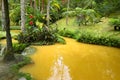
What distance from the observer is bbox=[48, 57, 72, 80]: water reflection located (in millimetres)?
7953

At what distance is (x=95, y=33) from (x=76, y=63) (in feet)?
30.3

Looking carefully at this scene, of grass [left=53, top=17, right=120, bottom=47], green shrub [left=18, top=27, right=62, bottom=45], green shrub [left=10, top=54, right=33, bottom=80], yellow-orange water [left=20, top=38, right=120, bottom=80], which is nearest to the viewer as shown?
green shrub [left=10, top=54, right=33, bottom=80]

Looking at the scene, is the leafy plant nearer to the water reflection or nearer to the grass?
the water reflection

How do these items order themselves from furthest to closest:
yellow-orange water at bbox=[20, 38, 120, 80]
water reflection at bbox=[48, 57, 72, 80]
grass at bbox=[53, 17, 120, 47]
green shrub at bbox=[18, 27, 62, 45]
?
grass at bbox=[53, 17, 120, 47]
green shrub at bbox=[18, 27, 62, 45]
yellow-orange water at bbox=[20, 38, 120, 80]
water reflection at bbox=[48, 57, 72, 80]

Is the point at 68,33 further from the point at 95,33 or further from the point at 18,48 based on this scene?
the point at 18,48

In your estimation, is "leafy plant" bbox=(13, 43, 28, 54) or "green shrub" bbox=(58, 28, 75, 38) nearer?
"leafy plant" bbox=(13, 43, 28, 54)

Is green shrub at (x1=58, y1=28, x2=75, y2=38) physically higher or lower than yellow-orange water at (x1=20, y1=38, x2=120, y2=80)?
higher

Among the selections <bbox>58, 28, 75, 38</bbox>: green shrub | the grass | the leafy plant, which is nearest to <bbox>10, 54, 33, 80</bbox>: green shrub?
the leafy plant

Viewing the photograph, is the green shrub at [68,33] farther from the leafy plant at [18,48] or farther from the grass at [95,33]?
the leafy plant at [18,48]

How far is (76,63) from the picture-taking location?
33.1ft

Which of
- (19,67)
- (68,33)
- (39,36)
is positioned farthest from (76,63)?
(68,33)

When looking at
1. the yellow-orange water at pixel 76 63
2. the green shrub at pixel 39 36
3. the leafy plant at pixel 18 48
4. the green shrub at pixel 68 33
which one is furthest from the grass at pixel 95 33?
the leafy plant at pixel 18 48

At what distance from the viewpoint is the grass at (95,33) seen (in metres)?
15.0

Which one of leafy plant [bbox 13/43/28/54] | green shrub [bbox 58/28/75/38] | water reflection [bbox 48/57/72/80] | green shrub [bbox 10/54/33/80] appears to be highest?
green shrub [bbox 58/28/75/38]
